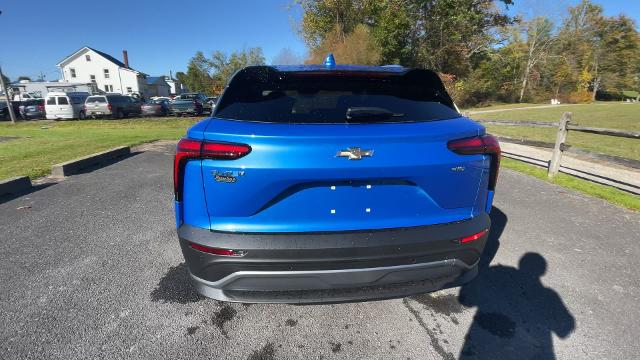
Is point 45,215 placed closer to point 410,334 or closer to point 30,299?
point 30,299

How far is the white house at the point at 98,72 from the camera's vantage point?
51938 millimetres

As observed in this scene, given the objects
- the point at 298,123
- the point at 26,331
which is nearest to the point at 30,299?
the point at 26,331

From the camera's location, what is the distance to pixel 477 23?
3328cm

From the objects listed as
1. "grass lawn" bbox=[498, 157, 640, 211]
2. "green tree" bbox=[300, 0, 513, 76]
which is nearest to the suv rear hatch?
"grass lawn" bbox=[498, 157, 640, 211]

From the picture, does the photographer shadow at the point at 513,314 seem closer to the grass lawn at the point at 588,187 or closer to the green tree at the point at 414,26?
the grass lawn at the point at 588,187

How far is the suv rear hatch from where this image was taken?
181 centimetres

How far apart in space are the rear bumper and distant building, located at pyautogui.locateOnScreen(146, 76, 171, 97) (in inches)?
2672

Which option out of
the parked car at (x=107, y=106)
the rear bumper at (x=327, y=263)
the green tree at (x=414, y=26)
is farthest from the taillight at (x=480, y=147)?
the green tree at (x=414, y=26)

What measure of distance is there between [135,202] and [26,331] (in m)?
3.01

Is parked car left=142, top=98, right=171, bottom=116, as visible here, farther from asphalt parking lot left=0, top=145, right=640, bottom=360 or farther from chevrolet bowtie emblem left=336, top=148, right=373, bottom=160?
chevrolet bowtie emblem left=336, top=148, right=373, bottom=160

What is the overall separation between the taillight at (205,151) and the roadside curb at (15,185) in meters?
5.62

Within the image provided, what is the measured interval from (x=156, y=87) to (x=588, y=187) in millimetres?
72683

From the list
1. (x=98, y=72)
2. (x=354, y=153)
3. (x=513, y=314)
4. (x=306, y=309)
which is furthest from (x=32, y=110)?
(x=98, y=72)

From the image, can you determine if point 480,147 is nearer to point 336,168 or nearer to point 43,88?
point 336,168
